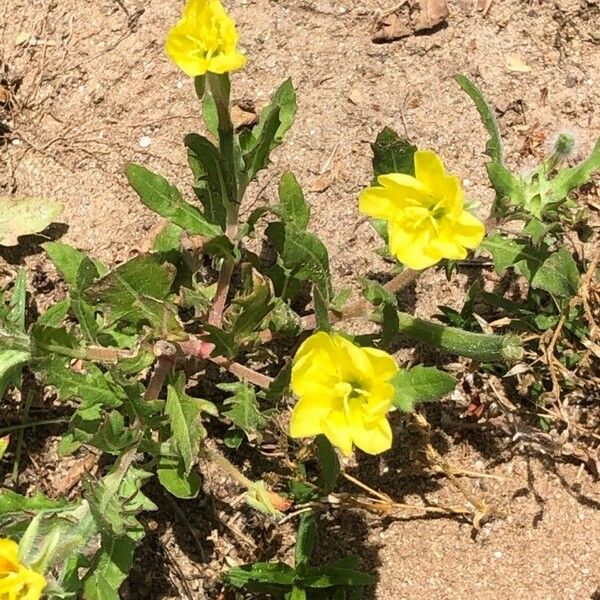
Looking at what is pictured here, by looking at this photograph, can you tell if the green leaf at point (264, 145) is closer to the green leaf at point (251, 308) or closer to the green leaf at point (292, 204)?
the green leaf at point (292, 204)

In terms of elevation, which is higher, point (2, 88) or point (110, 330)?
point (2, 88)

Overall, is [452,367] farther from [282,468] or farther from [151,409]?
[151,409]

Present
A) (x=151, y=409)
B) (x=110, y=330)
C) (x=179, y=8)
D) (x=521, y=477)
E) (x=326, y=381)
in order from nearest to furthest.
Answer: (x=326, y=381), (x=151, y=409), (x=110, y=330), (x=521, y=477), (x=179, y=8)

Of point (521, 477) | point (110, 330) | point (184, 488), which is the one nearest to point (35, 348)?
point (110, 330)

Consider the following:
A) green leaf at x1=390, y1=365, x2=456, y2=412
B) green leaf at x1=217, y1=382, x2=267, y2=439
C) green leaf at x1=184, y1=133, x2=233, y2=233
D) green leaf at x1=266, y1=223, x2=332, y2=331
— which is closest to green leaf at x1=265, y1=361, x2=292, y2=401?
green leaf at x1=217, y1=382, x2=267, y2=439

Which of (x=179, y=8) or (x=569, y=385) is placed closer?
(x=569, y=385)

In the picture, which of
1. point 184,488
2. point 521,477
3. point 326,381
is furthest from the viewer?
point 521,477

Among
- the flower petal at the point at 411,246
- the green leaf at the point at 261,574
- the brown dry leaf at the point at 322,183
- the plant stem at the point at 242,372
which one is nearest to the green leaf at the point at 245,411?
the plant stem at the point at 242,372
